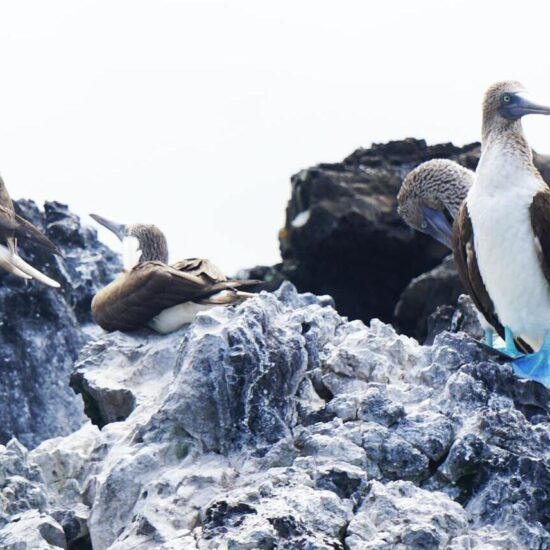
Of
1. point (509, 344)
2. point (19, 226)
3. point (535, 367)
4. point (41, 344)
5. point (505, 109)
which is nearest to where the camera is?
point (535, 367)

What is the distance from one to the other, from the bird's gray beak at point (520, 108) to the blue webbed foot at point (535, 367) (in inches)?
54.1

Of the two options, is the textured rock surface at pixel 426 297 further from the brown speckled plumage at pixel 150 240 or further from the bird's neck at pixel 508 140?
the bird's neck at pixel 508 140

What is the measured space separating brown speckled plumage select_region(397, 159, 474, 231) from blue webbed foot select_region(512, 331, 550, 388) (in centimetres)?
269

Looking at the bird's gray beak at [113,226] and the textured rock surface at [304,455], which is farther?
the bird's gray beak at [113,226]

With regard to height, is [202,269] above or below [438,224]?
below

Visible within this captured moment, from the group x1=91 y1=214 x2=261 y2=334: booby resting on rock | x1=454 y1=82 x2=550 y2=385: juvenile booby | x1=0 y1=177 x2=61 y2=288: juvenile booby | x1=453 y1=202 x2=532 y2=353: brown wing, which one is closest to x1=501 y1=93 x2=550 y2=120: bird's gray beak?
x1=454 y1=82 x2=550 y2=385: juvenile booby

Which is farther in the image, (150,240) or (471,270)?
(150,240)

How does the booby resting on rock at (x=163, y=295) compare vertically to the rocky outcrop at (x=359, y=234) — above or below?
above

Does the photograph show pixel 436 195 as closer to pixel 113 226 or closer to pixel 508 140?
pixel 508 140

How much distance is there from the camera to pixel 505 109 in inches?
346

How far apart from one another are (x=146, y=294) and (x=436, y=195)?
1952 mm

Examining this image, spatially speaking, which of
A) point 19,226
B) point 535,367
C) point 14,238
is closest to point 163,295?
point 19,226

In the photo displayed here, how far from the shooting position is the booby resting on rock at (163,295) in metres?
10.5

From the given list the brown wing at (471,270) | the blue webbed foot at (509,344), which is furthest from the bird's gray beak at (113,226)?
the blue webbed foot at (509,344)
